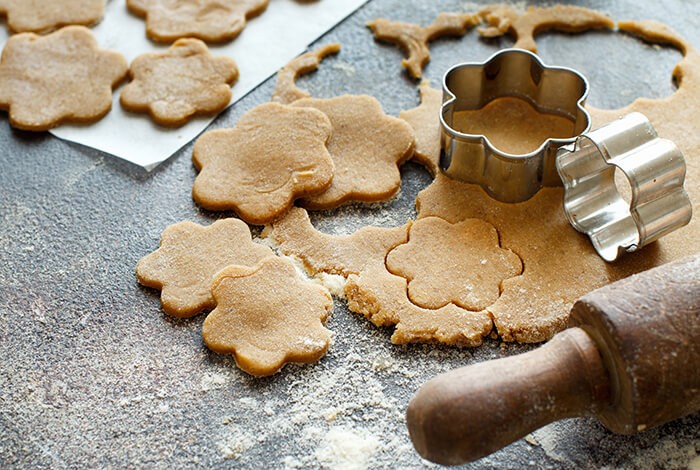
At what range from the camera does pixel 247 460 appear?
3.79 ft

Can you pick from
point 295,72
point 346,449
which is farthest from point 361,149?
point 346,449

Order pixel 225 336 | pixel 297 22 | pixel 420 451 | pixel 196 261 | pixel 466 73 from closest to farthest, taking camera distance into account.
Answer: pixel 420 451
pixel 225 336
pixel 196 261
pixel 466 73
pixel 297 22

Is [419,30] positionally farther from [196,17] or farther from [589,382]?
[589,382]

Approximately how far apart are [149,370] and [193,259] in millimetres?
217

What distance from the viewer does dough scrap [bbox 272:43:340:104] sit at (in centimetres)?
170

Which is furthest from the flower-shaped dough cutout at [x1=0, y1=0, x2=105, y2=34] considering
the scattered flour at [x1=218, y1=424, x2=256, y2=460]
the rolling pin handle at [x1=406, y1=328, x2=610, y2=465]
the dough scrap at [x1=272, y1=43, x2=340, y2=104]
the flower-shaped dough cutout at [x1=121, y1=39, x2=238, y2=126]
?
the rolling pin handle at [x1=406, y1=328, x2=610, y2=465]

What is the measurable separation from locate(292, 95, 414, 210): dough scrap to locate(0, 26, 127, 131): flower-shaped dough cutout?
438 mm

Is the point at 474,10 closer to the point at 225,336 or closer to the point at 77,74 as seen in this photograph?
the point at 77,74

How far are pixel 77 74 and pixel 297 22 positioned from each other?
20.6 inches

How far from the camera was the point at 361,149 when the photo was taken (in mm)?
1567

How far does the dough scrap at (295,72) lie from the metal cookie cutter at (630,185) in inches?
23.5

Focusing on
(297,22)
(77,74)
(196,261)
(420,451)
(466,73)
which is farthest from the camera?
(297,22)

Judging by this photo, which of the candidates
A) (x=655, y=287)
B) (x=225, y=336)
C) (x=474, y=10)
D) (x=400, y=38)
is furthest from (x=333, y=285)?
(x=474, y=10)

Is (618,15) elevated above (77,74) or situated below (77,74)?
above
